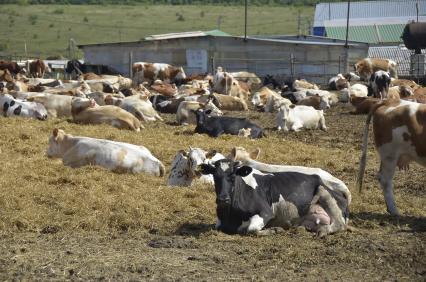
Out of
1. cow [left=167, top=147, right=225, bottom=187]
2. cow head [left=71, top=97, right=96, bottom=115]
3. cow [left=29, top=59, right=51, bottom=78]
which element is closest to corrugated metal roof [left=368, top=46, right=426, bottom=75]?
cow [left=29, top=59, right=51, bottom=78]

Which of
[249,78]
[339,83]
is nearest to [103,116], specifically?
[339,83]

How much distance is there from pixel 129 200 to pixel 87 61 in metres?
41.1

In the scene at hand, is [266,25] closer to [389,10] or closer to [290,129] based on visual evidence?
[389,10]

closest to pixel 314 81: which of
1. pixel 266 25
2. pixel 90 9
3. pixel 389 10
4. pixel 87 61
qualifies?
pixel 87 61

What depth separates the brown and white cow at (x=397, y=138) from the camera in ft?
36.1

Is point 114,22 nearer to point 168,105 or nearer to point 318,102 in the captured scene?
point 318,102

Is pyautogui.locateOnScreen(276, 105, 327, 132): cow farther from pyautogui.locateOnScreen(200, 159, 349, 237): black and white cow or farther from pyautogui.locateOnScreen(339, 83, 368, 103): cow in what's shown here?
pyautogui.locateOnScreen(200, 159, 349, 237): black and white cow

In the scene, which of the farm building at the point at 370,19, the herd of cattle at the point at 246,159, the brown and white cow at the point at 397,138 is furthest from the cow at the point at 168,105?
the farm building at the point at 370,19

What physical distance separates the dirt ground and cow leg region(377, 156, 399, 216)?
0.50 feet

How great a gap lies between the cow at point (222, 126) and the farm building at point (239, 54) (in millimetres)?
25406

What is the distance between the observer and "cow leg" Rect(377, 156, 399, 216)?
10984 mm

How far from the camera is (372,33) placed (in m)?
72.9

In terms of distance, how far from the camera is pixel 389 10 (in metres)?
79.1

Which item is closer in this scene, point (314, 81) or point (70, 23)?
point (314, 81)
